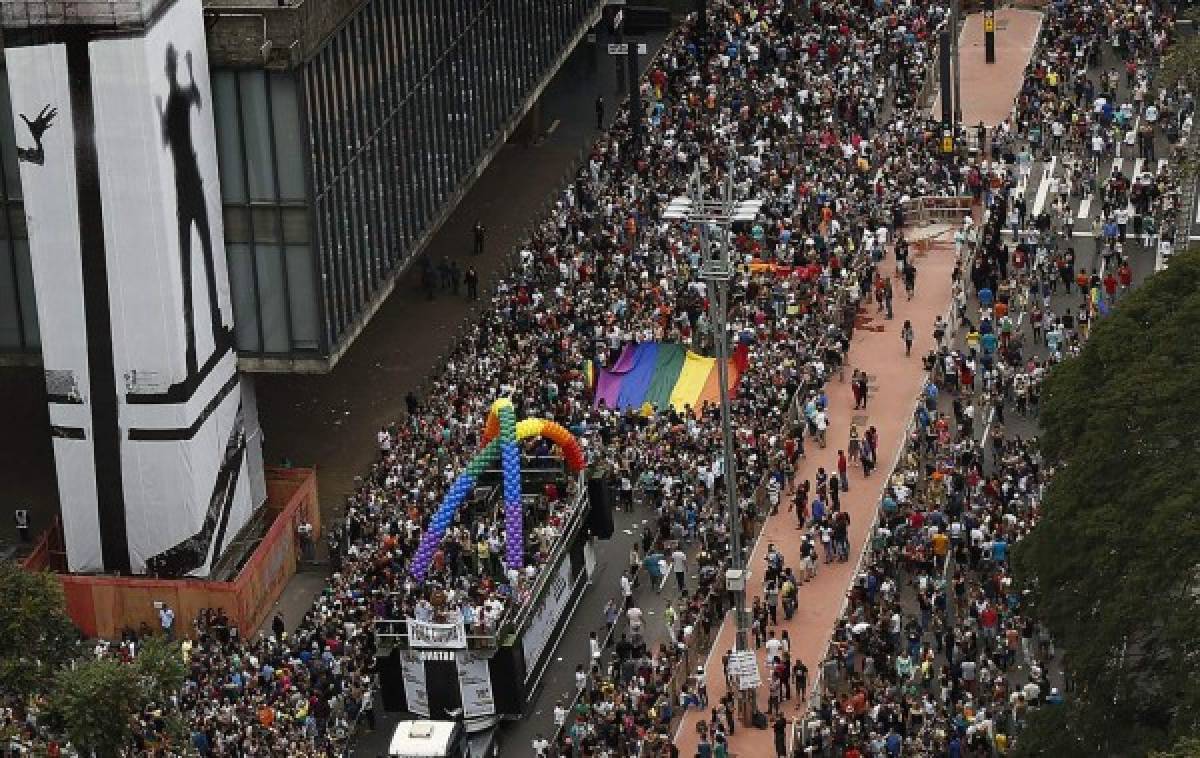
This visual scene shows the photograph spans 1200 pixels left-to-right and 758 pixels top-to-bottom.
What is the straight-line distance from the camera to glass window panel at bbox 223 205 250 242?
8862 cm

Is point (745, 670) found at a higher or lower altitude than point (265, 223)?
lower

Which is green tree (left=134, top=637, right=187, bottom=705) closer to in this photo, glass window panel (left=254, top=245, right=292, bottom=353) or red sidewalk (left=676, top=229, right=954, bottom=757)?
red sidewalk (left=676, top=229, right=954, bottom=757)

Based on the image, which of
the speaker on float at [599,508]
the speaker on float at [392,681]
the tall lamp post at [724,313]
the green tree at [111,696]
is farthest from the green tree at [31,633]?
the tall lamp post at [724,313]

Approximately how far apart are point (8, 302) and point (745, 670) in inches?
988

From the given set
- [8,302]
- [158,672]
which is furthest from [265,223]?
[158,672]

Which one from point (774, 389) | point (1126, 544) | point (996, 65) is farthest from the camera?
point (996, 65)

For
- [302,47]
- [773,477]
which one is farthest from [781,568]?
[302,47]

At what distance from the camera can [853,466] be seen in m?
93.2

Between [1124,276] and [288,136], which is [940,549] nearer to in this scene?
[1124,276]

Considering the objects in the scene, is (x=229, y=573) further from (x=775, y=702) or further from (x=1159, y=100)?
(x=1159, y=100)

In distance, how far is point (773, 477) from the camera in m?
90.6

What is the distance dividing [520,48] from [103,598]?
102 ft

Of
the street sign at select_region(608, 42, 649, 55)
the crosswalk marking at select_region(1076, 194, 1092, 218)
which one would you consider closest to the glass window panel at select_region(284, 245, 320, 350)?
the street sign at select_region(608, 42, 649, 55)

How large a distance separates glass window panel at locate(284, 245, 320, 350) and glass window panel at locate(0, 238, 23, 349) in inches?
315
